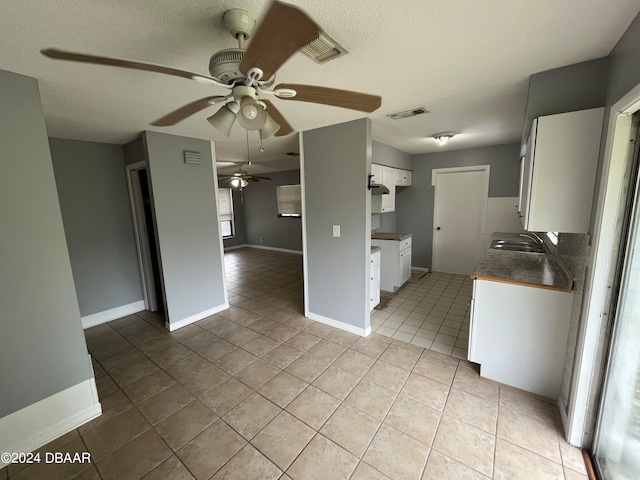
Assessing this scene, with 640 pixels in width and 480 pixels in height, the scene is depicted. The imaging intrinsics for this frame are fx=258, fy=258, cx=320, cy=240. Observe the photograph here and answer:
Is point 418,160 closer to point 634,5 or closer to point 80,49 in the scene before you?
point 634,5

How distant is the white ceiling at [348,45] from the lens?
3.59 feet

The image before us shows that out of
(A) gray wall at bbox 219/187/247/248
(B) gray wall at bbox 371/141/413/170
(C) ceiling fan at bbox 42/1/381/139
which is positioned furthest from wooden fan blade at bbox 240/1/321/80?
(A) gray wall at bbox 219/187/247/248

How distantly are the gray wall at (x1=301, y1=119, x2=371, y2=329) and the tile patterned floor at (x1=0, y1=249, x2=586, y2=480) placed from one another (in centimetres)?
43

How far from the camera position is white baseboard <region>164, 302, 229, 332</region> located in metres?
3.11

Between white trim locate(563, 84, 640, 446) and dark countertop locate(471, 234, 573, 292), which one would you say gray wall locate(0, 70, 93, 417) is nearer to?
dark countertop locate(471, 234, 573, 292)

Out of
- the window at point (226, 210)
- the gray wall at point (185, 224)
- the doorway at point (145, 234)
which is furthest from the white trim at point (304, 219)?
the window at point (226, 210)

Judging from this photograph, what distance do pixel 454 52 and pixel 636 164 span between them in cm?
106

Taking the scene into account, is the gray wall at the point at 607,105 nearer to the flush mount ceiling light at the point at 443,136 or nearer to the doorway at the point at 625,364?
the doorway at the point at 625,364

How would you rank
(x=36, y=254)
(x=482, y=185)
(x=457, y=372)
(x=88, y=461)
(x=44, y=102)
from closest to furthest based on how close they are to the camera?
(x=88, y=461) → (x=36, y=254) → (x=44, y=102) → (x=457, y=372) → (x=482, y=185)

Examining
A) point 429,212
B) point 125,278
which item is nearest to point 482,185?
point 429,212

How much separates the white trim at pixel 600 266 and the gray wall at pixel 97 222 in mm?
4606

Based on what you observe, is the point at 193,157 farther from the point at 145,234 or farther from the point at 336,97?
the point at 336,97

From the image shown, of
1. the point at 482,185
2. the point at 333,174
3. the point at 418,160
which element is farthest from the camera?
the point at 418,160

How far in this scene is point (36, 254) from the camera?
1.68 m
